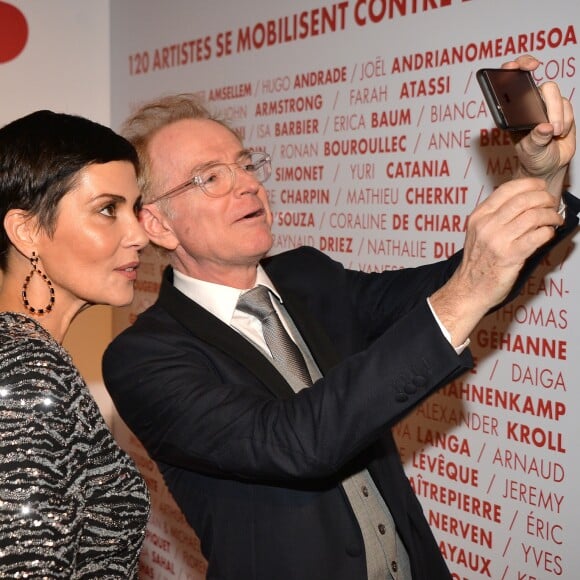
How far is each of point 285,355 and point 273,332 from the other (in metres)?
0.07

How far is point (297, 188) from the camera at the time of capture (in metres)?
2.93

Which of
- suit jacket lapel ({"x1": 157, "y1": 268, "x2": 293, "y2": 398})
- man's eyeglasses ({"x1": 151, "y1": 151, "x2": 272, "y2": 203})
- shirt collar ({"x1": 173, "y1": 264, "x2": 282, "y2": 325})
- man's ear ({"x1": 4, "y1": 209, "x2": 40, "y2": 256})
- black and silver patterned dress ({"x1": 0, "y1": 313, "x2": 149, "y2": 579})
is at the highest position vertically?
man's eyeglasses ({"x1": 151, "y1": 151, "x2": 272, "y2": 203})

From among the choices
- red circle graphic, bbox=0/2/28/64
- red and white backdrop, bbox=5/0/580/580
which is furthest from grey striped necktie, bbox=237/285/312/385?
red circle graphic, bbox=0/2/28/64

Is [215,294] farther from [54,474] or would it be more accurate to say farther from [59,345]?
[54,474]

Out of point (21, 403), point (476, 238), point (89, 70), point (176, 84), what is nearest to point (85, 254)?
point (21, 403)

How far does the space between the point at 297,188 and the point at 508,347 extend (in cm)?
99

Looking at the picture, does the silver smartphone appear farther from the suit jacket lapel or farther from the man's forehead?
the man's forehead

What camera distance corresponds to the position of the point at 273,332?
199 cm

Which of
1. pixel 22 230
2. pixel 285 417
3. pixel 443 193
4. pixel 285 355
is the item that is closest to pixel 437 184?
pixel 443 193

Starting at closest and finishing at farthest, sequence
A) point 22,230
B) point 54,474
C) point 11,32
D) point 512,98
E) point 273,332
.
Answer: point 54,474 < point 512,98 < point 22,230 < point 273,332 < point 11,32

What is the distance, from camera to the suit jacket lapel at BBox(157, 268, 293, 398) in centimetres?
183

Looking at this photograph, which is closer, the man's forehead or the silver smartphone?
the silver smartphone

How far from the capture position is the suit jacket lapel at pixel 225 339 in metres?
1.83

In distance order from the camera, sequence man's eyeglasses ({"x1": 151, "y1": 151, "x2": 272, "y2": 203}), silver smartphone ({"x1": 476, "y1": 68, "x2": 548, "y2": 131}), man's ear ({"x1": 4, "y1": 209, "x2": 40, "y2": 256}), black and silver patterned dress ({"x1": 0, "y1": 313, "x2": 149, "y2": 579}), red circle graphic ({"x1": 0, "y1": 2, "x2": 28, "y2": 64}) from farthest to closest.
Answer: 1. red circle graphic ({"x1": 0, "y1": 2, "x2": 28, "y2": 64})
2. man's eyeglasses ({"x1": 151, "y1": 151, "x2": 272, "y2": 203})
3. man's ear ({"x1": 4, "y1": 209, "x2": 40, "y2": 256})
4. silver smartphone ({"x1": 476, "y1": 68, "x2": 548, "y2": 131})
5. black and silver patterned dress ({"x1": 0, "y1": 313, "x2": 149, "y2": 579})
